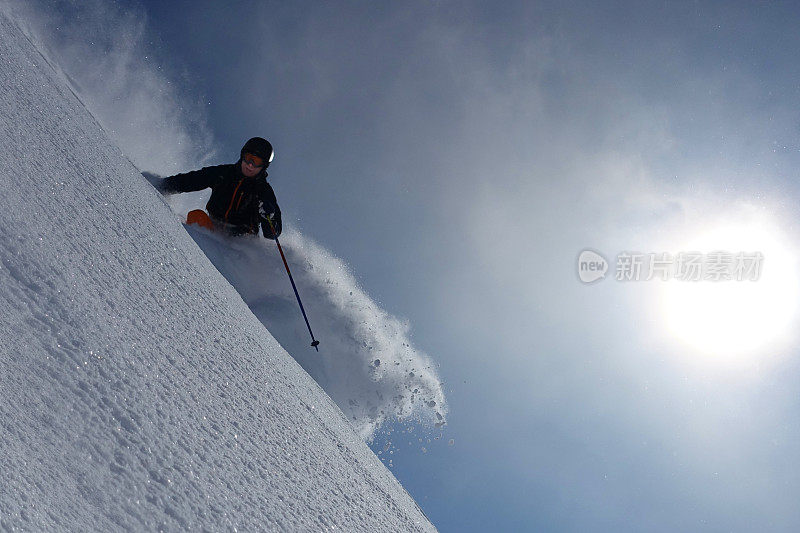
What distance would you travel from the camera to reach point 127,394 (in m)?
1.27

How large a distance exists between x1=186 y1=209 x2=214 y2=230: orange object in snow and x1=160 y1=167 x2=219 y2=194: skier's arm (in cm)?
65

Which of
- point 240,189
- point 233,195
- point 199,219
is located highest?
point 240,189

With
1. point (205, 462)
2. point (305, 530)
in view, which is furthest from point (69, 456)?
point (305, 530)

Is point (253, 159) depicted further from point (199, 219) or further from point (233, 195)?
point (199, 219)

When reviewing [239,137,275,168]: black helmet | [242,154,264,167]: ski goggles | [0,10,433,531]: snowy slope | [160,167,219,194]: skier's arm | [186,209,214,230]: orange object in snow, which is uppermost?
[239,137,275,168]: black helmet

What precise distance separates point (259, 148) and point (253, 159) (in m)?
0.18

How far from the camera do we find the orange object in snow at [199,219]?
658cm

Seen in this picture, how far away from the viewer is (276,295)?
680 centimetres

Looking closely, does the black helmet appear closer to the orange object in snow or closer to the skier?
the skier

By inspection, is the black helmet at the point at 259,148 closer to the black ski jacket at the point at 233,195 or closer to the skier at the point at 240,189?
the skier at the point at 240,189

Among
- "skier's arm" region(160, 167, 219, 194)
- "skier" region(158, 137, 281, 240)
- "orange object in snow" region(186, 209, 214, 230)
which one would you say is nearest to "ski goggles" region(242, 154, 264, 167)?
"skier" region(158, 137, 281, 240)

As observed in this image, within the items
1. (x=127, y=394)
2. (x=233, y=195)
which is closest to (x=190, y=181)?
(x=233, y=195)

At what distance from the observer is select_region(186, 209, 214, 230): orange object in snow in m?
6.58

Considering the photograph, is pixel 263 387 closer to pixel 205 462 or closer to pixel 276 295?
pixel 205 462
